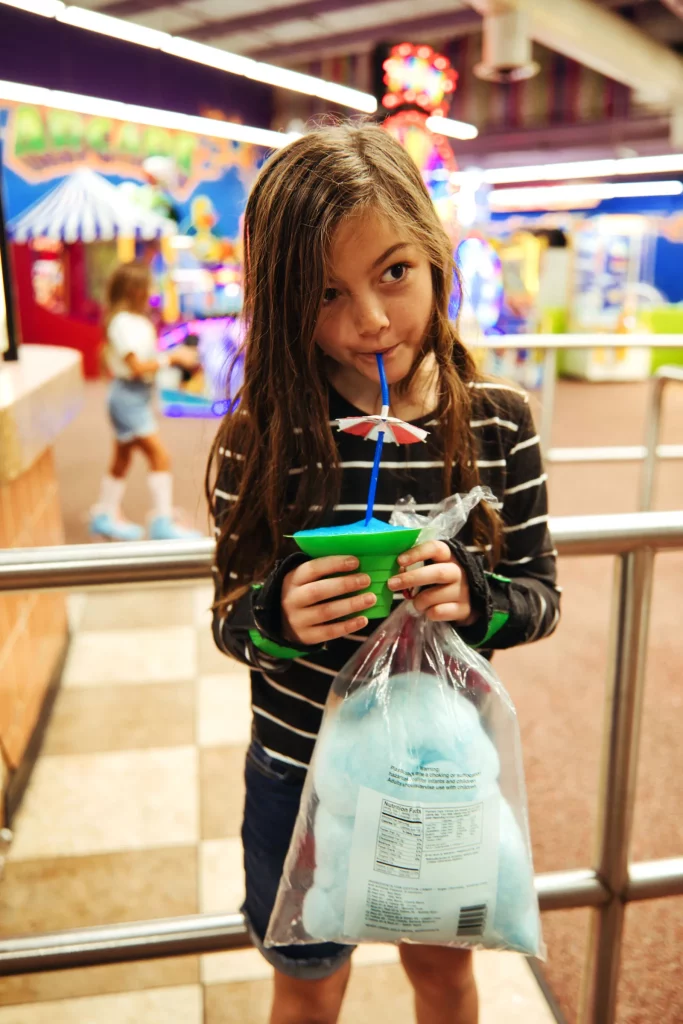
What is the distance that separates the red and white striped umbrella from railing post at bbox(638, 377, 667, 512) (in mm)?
2664

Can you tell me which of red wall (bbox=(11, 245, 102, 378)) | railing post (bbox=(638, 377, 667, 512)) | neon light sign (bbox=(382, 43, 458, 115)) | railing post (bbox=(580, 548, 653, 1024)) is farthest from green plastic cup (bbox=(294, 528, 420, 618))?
red wall (bbox=(11, 245, 102, 378))

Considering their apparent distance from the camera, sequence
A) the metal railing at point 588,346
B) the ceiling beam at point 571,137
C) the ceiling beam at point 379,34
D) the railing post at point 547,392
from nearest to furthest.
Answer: the metal railing at point 588,346 < the railing post at point 547,392 < the ceiling beam at point 379,34 < the ceiling beam at point 571,137

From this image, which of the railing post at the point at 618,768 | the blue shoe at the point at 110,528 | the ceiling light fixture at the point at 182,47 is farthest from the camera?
the ceiling light fixture at the point at 182,47

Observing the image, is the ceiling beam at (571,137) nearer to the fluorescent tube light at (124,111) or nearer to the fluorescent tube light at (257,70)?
the fluorescent tube light at (257,70)

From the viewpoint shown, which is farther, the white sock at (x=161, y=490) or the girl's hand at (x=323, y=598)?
the white sock at (x=161, y=490)

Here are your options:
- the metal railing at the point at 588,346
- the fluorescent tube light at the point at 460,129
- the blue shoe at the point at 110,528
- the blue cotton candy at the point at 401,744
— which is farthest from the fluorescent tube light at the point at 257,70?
the blue cotton candy at the point at 401,744

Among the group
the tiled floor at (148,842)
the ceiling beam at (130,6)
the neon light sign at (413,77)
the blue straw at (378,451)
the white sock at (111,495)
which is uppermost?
the ceiling beam at (130,6)

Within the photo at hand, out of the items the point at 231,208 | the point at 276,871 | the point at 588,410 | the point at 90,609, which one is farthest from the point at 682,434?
the point at 276,871

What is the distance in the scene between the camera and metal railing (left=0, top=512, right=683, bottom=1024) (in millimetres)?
820

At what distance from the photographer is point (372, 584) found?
0.60m

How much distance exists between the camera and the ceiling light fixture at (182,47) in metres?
4.62

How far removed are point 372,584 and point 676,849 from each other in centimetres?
141

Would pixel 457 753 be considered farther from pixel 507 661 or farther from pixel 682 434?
pixel 682 434

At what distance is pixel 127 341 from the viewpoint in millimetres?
3338
